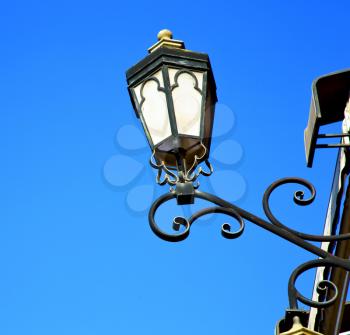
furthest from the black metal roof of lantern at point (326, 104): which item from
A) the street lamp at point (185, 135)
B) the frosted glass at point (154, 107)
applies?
the frosted glass at point (154, 107)

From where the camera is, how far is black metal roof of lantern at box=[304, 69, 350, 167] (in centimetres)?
478

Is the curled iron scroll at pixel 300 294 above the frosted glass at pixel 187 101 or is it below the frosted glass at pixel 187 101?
below

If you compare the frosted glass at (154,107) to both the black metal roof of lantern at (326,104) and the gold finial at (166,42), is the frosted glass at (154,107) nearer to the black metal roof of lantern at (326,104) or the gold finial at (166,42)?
the gold finial at (166,42)

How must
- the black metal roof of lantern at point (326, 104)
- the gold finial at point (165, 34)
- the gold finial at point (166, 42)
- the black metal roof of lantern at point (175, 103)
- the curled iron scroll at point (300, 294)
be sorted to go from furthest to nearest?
the black metal roof of lantern at point (326, 104), the gold finial at point (165, 34), the gold finial at point (166, 42), the black metal roof of lantern at point (175, 103), the curled iron scroll at point (300, 294)

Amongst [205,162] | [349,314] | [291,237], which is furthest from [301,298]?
[349,314]

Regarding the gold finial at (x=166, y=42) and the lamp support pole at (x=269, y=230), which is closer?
the lamp support pole at (x=269, y=230)

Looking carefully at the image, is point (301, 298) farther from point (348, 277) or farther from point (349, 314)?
point (349, 314)

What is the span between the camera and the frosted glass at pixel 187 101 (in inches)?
161

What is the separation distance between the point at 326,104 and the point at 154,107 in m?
1.74

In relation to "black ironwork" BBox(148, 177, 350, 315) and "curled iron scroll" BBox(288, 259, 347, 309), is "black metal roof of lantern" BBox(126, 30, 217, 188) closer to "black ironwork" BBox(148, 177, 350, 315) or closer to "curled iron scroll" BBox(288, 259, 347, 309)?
"black ironwork" BBox(148, 177, 350, 315)

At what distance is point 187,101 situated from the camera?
419 cm

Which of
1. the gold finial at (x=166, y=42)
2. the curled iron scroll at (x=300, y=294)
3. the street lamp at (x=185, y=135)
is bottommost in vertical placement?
the curled iron scroll at (x=300, y=294)

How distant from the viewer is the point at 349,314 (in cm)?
768

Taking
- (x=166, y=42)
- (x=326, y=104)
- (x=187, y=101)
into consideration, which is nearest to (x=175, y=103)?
(x=187, y=101)
